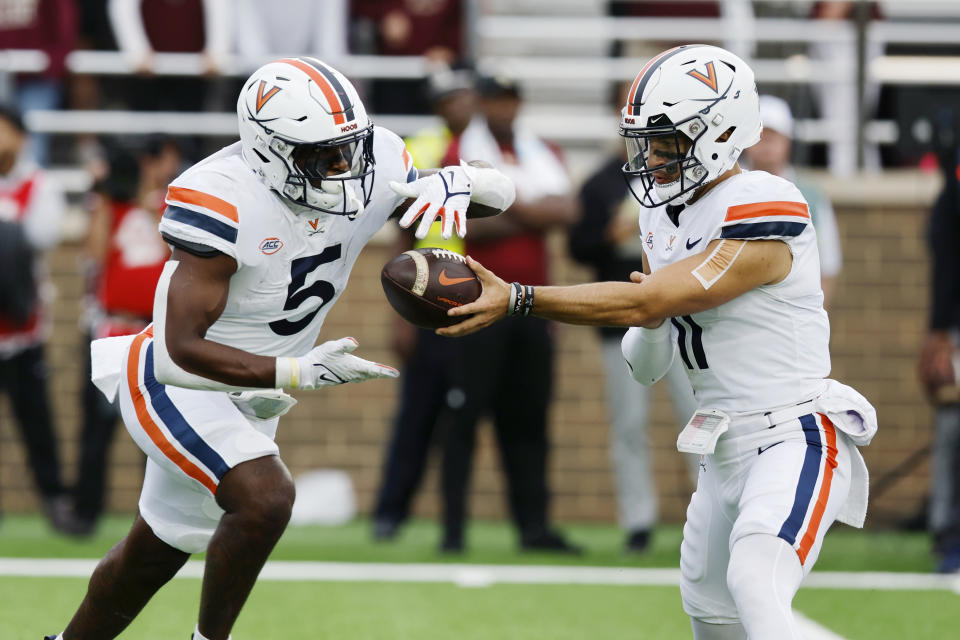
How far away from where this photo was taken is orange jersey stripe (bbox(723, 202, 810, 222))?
11.6ft

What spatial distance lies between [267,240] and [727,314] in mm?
1251

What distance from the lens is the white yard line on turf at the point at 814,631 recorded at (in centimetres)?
500

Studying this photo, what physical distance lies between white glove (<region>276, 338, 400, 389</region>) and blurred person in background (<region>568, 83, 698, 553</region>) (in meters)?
3.19

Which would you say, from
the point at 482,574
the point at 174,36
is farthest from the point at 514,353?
the point at 174,36

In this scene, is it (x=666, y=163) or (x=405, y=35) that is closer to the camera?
(x=666, y=163)

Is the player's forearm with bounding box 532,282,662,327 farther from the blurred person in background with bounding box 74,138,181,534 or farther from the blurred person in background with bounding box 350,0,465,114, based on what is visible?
the blurred person in background with bounding box 350,0,465,114

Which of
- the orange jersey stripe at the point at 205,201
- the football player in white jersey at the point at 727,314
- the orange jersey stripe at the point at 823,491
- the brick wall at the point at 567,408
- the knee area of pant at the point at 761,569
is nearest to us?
the knee area of pant at the point at 761,569

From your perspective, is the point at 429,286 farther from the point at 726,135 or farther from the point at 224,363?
the point at 726,135

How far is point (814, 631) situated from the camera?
511 cm

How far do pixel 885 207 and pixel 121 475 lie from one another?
4.74 meters

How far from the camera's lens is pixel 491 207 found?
4.23m

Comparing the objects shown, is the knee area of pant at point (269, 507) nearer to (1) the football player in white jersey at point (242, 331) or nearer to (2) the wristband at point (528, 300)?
(1) the football player in white jersey at point (242, 331)

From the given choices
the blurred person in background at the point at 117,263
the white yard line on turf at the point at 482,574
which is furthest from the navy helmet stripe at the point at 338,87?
the blurred person in background at the point at 117,263

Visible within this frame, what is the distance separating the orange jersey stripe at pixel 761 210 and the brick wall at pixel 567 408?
4.59 metres
